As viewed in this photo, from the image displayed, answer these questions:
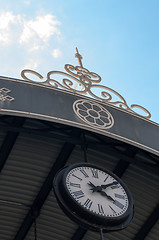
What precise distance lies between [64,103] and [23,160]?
186cm

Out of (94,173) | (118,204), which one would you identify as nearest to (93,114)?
(94,173)

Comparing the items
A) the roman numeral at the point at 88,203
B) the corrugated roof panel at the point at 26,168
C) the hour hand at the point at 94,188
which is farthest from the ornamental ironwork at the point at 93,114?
the roman numeral at the point at 88,203

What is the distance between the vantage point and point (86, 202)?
8484 millimetres

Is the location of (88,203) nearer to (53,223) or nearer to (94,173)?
(94,173)

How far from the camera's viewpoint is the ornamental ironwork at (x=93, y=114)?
1069 cm

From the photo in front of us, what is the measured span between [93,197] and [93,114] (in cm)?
284

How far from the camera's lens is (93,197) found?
875cm

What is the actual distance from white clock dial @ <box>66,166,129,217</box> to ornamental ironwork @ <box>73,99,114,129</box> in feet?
5.28

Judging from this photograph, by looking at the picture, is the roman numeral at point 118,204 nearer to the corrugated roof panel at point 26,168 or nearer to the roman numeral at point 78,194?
the roman numeral at point 78,194

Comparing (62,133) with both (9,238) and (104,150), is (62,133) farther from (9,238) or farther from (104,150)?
(9,238)

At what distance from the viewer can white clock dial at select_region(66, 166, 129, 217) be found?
8.45 meters

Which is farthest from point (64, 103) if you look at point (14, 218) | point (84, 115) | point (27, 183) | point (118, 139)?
point (14, 218)

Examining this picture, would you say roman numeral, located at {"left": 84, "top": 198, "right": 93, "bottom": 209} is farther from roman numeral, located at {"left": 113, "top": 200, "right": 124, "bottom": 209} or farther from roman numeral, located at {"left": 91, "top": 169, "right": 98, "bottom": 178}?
roman numeral, located at {"left": 91, "top": 169, "right": 98, "bottom": 178}

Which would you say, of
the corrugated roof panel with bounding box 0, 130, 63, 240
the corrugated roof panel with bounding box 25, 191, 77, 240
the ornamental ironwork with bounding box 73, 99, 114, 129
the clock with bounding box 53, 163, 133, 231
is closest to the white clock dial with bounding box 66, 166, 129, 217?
the clock with bounding box 53, 163, 133, 231
